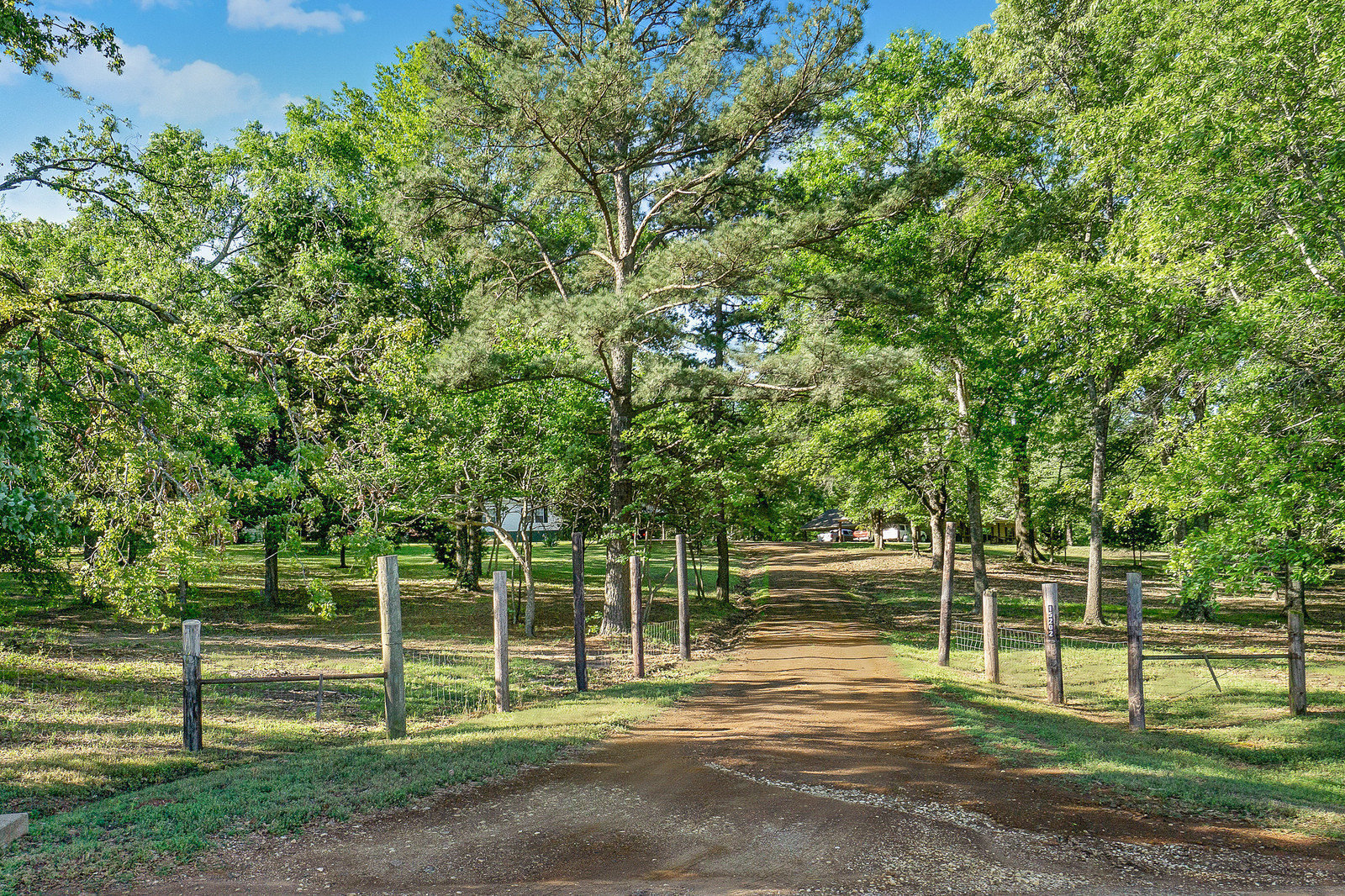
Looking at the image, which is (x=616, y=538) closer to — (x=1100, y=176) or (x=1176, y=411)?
(x=1176, y=411)

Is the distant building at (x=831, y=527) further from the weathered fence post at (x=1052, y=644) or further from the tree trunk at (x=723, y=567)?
the weathered fence post at (x=1052, y=644)

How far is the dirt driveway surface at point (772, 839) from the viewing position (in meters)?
4.84

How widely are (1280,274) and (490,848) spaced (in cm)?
1154

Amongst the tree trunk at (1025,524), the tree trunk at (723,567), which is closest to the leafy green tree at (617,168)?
the tree trunk at (723,567)

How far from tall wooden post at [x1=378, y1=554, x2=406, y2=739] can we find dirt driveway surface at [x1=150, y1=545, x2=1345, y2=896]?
2315 mm

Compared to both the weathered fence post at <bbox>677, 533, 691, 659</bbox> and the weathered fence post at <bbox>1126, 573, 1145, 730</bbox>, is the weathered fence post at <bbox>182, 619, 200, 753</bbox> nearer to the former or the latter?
the weathered fence post at <bbox>677, 533, 691, 659</bbox>

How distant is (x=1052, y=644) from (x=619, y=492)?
10175 millimetres

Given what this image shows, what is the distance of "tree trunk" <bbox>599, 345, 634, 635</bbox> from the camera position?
17688mm

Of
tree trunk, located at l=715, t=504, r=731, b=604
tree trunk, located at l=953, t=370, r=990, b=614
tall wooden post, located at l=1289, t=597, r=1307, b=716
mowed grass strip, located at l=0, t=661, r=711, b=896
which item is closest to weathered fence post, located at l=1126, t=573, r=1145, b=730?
tall wooden post, located at l=1289, t=597, r=1307, b=716

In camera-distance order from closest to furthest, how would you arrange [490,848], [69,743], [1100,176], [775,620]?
[490,848] < [69,743] < [1100,176] < [775,620]

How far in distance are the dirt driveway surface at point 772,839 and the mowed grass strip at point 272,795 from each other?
392mm

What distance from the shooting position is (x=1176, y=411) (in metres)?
12.5

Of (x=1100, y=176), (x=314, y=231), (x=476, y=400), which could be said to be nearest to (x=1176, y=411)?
(x=1100, y=176)

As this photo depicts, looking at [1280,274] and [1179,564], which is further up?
[1280,274]
